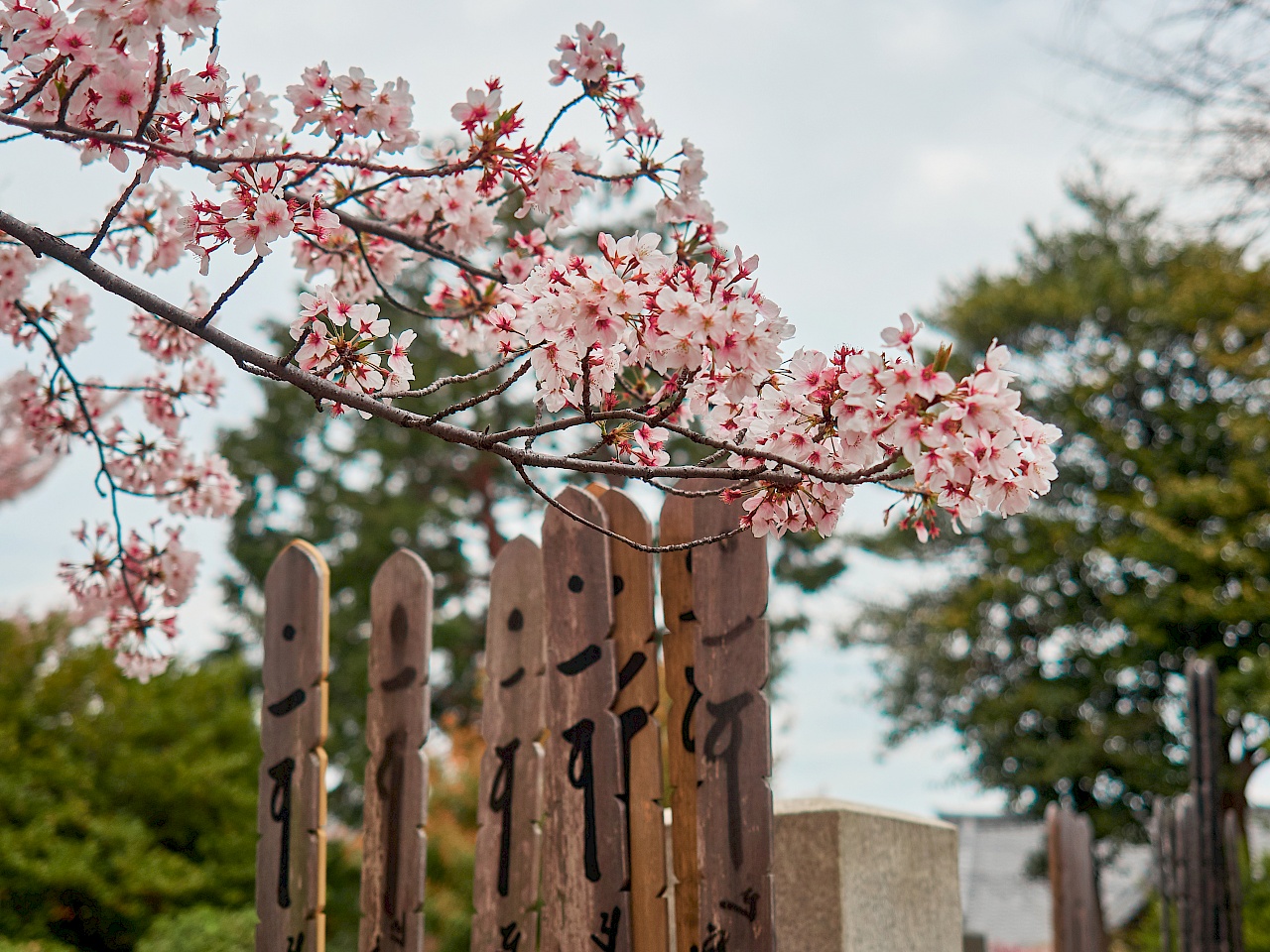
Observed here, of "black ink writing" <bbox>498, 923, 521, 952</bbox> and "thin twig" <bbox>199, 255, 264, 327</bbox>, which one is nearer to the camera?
"thin twig" <bbox>199, 255, 264, 327</bbox>

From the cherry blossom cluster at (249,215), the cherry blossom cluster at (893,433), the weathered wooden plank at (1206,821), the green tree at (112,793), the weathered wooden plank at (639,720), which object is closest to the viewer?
the cherry blossom cluster at (893,433)

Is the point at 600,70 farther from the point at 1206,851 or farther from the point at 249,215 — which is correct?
the point at 1206,851

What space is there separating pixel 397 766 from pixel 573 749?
52 centimetres

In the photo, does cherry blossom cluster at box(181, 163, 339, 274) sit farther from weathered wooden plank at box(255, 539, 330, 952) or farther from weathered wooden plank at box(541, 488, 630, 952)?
weathered wooden plank at box(255, 539, 330, 952)

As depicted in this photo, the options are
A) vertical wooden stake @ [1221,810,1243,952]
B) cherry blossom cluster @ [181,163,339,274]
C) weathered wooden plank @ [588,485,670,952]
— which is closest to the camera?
cherry blossom cluster @ [181,163,339,274]

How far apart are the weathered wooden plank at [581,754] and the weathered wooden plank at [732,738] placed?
198 millimetres

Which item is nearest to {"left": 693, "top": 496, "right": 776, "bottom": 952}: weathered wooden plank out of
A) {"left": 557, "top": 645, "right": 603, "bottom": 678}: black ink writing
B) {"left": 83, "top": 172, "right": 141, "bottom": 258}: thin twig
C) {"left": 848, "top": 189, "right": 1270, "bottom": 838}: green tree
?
{"left": 557, "top": 645, "right": 603, "bottom": 678}: black ink writing

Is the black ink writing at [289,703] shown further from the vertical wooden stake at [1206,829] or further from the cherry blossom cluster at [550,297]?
the vertical wooden stake at [1206,829]

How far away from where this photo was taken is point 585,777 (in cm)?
244

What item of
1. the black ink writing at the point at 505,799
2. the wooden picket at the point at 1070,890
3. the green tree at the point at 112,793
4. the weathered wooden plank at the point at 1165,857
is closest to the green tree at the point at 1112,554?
the weathered wooden plank at the point at 1165,857

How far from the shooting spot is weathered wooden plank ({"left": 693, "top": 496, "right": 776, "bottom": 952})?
2.33m

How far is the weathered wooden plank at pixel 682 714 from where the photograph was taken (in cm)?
241

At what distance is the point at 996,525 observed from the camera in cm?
1480

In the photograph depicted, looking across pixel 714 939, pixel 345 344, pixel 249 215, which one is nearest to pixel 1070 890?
pixel 714 939
